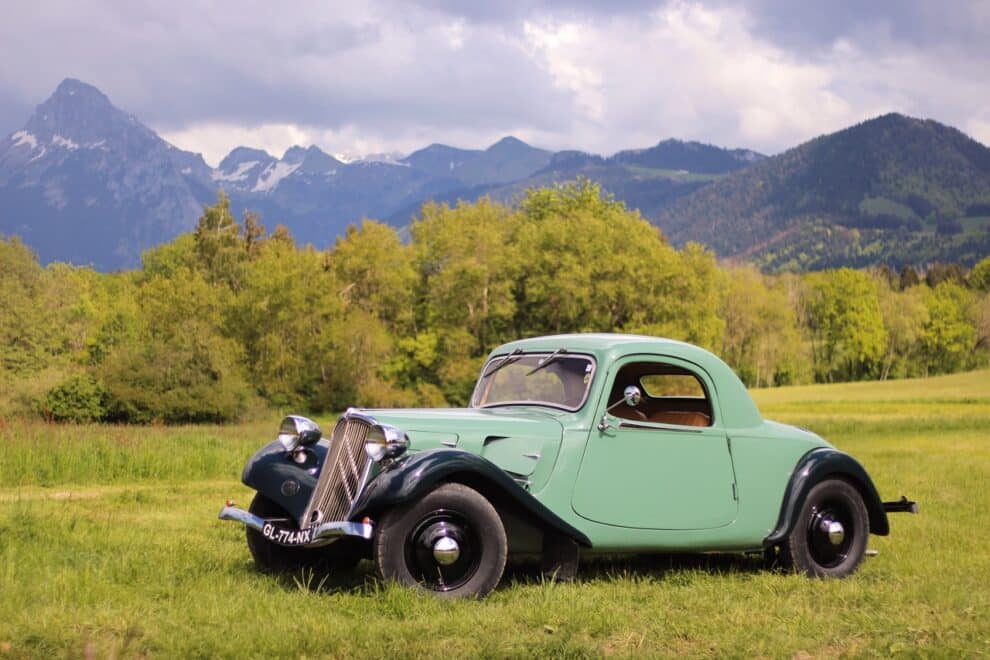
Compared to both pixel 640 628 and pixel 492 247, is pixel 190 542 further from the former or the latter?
pixel 492 247

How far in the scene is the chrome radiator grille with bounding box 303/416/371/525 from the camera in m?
6.83

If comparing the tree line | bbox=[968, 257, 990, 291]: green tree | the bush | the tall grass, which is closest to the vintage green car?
the tall grass

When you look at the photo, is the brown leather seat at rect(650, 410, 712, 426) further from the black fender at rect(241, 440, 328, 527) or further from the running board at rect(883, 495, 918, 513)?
the black fender at rect(241, 440, 328, 527)

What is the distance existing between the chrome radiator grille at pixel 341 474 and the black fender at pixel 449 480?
237 mm

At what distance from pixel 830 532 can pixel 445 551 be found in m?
3.71

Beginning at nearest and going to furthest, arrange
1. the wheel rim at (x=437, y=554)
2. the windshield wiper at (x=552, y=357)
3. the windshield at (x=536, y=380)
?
the wheel rim at (x=437, y=554), the windshield at (x=536, y=380), the windshield wiper at (x=552, y=357)

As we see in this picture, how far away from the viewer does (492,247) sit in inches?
2325

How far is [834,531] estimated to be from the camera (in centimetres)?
836

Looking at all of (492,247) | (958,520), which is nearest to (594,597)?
(958,520)

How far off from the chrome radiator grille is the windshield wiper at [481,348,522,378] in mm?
1933

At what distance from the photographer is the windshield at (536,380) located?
25.8ft

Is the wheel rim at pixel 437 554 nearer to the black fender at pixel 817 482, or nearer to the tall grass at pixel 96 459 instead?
the black fender at pixel 817 482

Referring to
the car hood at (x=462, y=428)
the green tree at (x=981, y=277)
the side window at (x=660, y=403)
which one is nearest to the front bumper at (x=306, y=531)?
the car hood at (x=462, y=428)

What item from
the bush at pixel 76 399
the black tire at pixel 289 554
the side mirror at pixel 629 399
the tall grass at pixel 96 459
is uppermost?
the side mirror at pixel 629 399
